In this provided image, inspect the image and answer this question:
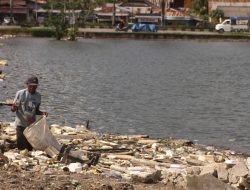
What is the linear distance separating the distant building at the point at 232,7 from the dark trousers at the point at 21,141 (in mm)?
114091

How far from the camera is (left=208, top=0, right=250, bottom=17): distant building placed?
128 metres

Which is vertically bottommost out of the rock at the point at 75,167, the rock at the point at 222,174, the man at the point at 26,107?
the rock at the point at 75,167

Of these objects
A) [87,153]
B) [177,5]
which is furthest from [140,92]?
[177,5]

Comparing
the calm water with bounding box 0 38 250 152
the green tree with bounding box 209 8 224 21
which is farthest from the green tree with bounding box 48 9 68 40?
the green tree with bounding box 209 8 224 21

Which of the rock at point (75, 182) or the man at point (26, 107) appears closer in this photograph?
the rock at point (75, 182)

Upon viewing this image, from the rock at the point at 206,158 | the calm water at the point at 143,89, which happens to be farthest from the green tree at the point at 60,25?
the rock at the point at 206,158

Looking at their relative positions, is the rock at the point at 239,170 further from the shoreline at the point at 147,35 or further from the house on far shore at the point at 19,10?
the house on far shore at the point at 19,10

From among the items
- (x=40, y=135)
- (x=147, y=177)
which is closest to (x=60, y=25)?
(x=40, y=135)

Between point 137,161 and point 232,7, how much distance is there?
119 m

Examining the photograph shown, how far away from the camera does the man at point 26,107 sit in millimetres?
14625

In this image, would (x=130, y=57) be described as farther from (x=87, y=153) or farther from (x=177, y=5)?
(x=177, y=5)

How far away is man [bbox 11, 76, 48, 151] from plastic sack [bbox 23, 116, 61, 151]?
270mm

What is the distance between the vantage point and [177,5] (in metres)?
156

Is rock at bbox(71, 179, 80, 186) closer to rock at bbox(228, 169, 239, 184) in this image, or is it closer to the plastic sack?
rock at bbox(228, 169, 239, 184)
